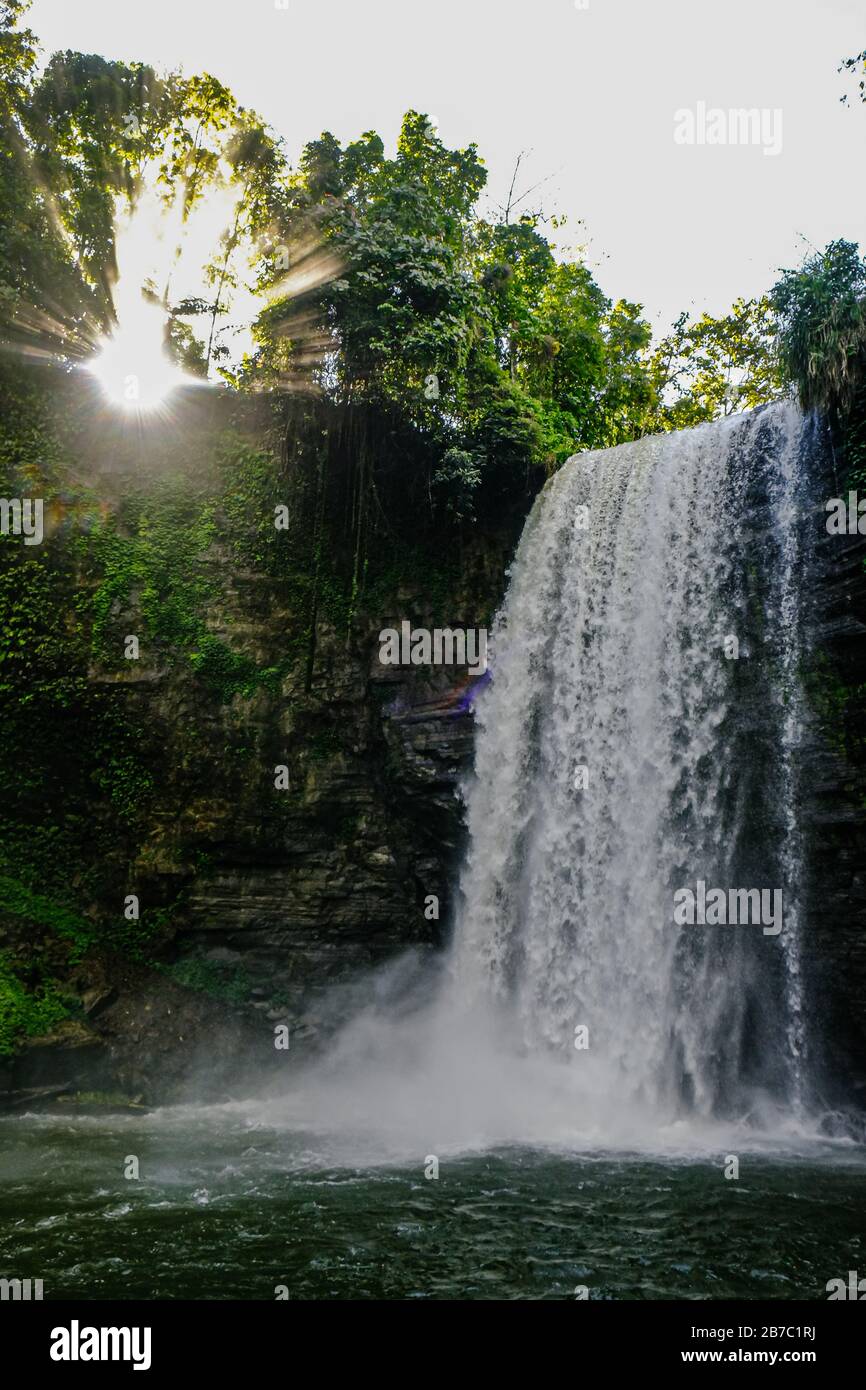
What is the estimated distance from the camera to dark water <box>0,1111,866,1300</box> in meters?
6.61

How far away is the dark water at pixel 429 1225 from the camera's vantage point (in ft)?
21.7

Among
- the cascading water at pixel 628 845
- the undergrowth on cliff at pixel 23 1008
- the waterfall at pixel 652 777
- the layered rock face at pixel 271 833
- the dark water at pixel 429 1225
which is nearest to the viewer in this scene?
the dark water at pixel 429 1225

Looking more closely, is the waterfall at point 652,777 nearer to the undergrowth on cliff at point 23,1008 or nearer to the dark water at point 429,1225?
the dark water at point 429,1225

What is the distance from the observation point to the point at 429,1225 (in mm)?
7730

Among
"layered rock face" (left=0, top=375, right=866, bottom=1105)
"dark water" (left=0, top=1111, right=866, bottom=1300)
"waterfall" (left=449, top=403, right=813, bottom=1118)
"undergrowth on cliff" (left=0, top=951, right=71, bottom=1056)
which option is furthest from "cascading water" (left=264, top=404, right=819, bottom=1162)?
"undergrowth on cliff" (left=0, top=951, right=71, bottom=1056)

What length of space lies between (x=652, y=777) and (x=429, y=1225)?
699 centimetres

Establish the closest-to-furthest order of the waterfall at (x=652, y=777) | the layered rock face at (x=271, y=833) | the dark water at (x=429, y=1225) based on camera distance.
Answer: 1. the dark water at (x=429, y=1225)
2. the waterfall at (x=652, y=777)
3. the layered rock face at (x=271, y=833)

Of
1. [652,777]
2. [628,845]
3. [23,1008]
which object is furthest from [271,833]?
[652,777]

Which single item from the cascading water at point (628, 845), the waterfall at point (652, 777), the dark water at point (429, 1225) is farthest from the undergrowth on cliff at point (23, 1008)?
the waterfall at point (652, 777)

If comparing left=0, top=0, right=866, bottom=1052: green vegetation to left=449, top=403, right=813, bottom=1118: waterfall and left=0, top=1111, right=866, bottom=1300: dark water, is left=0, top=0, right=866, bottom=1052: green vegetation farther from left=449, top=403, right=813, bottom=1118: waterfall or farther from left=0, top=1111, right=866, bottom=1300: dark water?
left=0, top=1111, right=866, bottom=1300: dark water

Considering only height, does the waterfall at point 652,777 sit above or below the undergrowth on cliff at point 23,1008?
above

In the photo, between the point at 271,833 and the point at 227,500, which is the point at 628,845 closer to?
the point at 271,833

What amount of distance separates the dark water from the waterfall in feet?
7.07

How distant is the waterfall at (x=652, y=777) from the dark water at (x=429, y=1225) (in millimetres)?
2154
